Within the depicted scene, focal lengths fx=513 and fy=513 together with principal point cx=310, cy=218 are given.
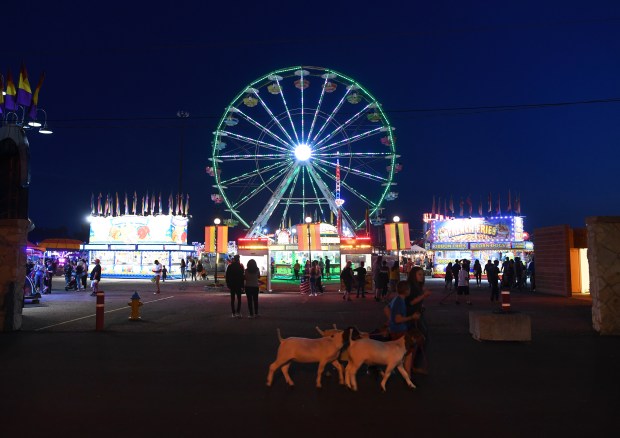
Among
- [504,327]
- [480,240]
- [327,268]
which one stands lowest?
[504,327]

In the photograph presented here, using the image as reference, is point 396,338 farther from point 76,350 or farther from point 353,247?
point 353,247

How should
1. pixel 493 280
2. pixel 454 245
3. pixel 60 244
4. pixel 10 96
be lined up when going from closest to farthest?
pixel 10 96 < pixel 493 280 < pixel 60 244 < pixel 454 245

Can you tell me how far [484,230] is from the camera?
145ft

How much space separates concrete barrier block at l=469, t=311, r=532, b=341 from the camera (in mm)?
10172

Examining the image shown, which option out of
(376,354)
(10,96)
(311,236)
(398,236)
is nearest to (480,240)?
(398,236)

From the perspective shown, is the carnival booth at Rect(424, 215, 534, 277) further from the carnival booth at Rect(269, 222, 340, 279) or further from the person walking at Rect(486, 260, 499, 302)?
the person walking at Rect(486, 260, 499, 302)

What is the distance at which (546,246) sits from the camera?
1012 inches

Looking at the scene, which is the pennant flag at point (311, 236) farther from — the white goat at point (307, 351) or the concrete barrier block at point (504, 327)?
the white goat at point (307, 351)

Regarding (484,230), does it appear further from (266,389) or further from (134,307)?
(266,389)

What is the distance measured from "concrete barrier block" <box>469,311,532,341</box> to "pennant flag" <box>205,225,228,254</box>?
2198 cm

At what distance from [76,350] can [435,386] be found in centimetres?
657

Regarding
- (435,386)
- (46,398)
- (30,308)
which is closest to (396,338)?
(435,386)

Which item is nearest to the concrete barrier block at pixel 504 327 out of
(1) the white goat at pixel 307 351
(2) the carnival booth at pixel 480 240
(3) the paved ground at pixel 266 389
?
(3) the paved ground at pixel 266 389

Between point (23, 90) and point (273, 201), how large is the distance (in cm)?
1890
